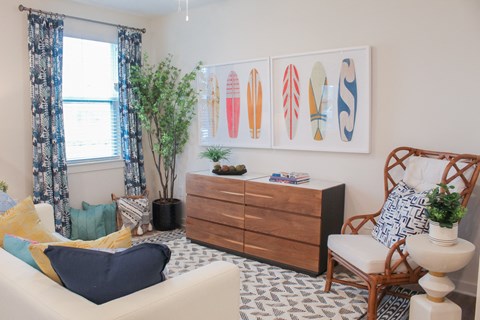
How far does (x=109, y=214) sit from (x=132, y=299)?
10.6ft

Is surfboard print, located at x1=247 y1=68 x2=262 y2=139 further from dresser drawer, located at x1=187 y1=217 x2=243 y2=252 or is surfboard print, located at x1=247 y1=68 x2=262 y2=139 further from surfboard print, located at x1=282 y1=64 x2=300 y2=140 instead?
dresser drawer, located at x1=187 y1=217 x2=243 y2=252

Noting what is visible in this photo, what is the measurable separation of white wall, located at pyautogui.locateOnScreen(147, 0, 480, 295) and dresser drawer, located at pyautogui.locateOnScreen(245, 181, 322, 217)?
46 centimetres

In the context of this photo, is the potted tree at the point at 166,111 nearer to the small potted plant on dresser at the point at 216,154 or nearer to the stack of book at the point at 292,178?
the small potted plant on dresser at the point at 216,154

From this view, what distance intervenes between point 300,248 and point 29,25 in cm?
335

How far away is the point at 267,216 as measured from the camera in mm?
3650

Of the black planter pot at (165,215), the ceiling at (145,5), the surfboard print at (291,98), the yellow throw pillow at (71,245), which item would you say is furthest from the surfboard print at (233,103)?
the yellow throw pillow at (71,245)

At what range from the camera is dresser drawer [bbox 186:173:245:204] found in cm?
385

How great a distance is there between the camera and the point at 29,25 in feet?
12.7

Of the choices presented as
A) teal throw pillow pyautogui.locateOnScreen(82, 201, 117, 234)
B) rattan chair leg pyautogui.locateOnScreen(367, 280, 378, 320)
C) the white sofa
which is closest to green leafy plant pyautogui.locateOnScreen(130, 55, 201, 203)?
teal throw pillow pyautogui.locateOnScreen(82, 201, 117, 234)

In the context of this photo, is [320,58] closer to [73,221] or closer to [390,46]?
[390,46]

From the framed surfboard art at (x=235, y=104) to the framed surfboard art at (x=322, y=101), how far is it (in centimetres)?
13

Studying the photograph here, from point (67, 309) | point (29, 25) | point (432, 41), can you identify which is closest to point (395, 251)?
point (432, 41)

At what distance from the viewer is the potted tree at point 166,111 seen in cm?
464

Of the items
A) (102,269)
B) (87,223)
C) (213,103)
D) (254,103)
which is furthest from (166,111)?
(102,269)
